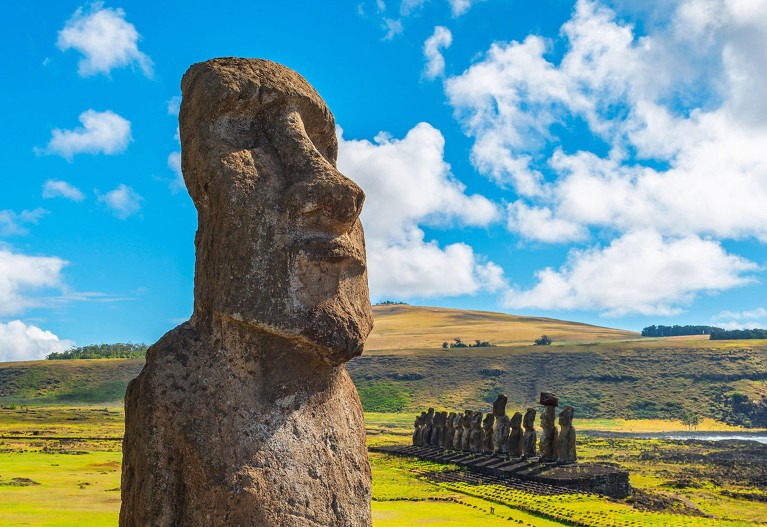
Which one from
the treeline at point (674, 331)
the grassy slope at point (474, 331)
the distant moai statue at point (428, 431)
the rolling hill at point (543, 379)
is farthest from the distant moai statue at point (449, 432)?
the treeline at point (674, 331)

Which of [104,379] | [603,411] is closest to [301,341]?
[603,411]

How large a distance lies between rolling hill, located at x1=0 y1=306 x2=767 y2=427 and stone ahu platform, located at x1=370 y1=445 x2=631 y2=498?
61.6 meters

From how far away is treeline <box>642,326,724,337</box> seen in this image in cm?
17538

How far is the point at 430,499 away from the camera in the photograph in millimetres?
19797

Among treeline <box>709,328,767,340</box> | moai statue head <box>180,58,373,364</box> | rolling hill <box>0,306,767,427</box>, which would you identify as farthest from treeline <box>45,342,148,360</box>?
moai statue head <box>180,58,373,364</box>

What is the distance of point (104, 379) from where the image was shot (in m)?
113

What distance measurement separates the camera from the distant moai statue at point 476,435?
33.6m

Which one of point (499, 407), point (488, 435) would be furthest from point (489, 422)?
point (499, 407)

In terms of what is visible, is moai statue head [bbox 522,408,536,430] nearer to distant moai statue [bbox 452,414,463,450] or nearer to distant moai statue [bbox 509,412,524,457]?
distant moai statue [bbox 509,412,524,457]

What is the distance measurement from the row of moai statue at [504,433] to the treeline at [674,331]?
147971 millimetres

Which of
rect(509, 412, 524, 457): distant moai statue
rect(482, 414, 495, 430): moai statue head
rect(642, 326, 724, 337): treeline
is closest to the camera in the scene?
rect(509, 412, 524, 457): distant moai statue

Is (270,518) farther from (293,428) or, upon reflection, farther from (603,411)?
(603,411)

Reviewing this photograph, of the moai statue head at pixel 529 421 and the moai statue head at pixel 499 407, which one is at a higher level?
the moai statue head at pixel 499 407

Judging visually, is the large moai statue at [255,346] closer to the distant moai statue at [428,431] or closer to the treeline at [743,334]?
the distant moai statue at [428,431]
